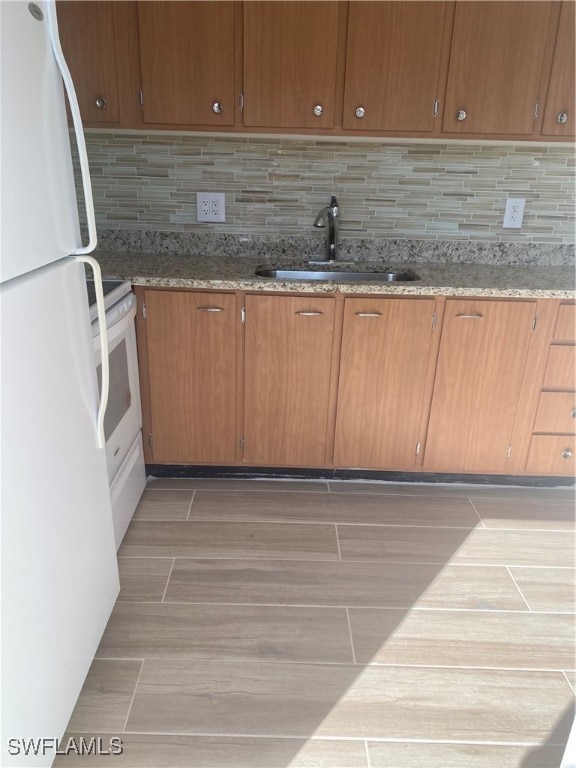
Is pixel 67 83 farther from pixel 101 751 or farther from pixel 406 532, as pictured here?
pixel 406 532

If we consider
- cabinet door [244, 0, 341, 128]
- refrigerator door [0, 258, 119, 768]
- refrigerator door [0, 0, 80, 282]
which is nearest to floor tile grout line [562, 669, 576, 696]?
refrigerator door [0, 258, 119, 768]

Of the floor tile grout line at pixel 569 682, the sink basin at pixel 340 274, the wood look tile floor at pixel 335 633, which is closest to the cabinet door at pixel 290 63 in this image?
the sink basin at pixel 340 274

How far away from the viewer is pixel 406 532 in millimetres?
2240

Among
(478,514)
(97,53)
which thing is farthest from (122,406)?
(478,514)

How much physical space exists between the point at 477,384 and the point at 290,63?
148 cm

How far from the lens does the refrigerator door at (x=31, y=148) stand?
1016 mm

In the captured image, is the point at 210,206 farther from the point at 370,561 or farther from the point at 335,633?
the point at 335,633

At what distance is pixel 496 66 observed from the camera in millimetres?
2188

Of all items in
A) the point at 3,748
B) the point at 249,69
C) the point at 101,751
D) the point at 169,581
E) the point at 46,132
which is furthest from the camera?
the point at 249,69

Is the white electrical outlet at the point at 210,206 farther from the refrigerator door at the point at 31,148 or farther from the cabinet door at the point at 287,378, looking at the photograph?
the refrigerator door at the point at 31,148

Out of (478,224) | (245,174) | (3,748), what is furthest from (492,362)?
(3,748)

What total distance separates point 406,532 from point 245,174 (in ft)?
5.62

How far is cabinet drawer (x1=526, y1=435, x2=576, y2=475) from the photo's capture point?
242 cm

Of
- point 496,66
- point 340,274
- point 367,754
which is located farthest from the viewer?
point 340,274
